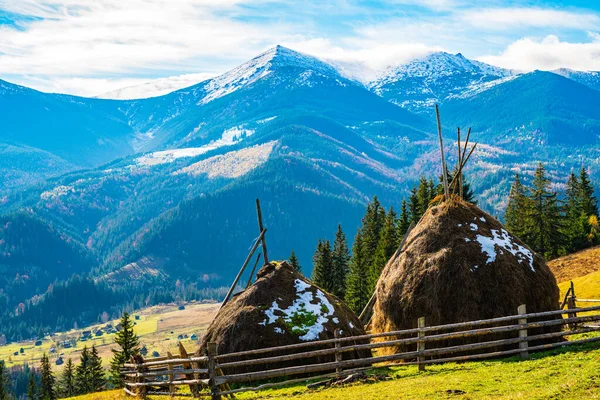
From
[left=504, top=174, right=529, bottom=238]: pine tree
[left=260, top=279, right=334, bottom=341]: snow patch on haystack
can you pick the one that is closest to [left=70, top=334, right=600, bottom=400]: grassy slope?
[left=260, top=279, right=334, bottom=341]: snow patch on haystack

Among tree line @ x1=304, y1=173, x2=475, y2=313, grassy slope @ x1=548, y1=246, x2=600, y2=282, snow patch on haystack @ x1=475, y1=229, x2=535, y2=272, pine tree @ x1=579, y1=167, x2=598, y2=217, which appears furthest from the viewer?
pine tree @ x1=579, y1=167, x2=598, y2=217

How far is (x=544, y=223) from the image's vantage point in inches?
3000

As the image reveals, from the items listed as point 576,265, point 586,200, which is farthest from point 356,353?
point 586,200

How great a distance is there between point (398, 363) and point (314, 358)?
386cm

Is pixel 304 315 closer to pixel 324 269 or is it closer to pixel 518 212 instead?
pixel 324 269

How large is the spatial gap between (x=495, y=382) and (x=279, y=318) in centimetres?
1159

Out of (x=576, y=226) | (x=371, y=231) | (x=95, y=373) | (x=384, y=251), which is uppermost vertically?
(x=371, y=231)

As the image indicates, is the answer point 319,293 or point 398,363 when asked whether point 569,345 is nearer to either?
point 398,363

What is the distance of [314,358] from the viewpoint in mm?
26812

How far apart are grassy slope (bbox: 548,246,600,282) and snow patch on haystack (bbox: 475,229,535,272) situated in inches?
1240

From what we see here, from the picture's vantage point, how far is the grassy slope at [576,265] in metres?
57.3

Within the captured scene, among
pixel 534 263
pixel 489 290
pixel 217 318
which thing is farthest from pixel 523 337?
pixel 217 318

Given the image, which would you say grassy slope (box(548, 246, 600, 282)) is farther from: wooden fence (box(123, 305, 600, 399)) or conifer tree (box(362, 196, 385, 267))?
wooden fence (box(123, 305, 600, 399))

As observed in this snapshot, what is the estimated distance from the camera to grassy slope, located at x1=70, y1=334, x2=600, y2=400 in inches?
653
